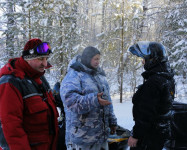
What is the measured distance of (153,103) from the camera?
7.18 feet

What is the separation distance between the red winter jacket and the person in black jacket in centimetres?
111

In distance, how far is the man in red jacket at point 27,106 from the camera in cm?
158

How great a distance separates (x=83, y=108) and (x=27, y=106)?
72 cm

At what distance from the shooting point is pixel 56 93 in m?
3.33

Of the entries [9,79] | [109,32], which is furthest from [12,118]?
[109,32]

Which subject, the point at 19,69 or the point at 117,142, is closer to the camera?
the point at 19,69

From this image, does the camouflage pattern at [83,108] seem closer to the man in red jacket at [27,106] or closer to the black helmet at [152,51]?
the man in red jacket at [27,106]

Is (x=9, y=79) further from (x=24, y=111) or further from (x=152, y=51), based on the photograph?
(x=152, y=51)

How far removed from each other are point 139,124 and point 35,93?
1382 mm

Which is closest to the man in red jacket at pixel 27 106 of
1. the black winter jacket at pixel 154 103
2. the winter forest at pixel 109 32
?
the black winter jacket at pixel 154 103

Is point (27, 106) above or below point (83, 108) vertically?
above

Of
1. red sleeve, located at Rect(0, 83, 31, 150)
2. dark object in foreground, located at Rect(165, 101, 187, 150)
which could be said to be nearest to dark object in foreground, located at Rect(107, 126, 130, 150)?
dark object in foreground, located at Rect(165, 101, 187, 150)

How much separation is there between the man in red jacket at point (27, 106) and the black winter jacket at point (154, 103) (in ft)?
3.63

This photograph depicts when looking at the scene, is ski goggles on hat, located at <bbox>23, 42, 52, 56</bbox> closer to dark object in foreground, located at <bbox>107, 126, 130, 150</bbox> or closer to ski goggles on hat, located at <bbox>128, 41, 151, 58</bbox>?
ski goggles on hat, located at <bbox>128, 41, 151, 58</bbox>
